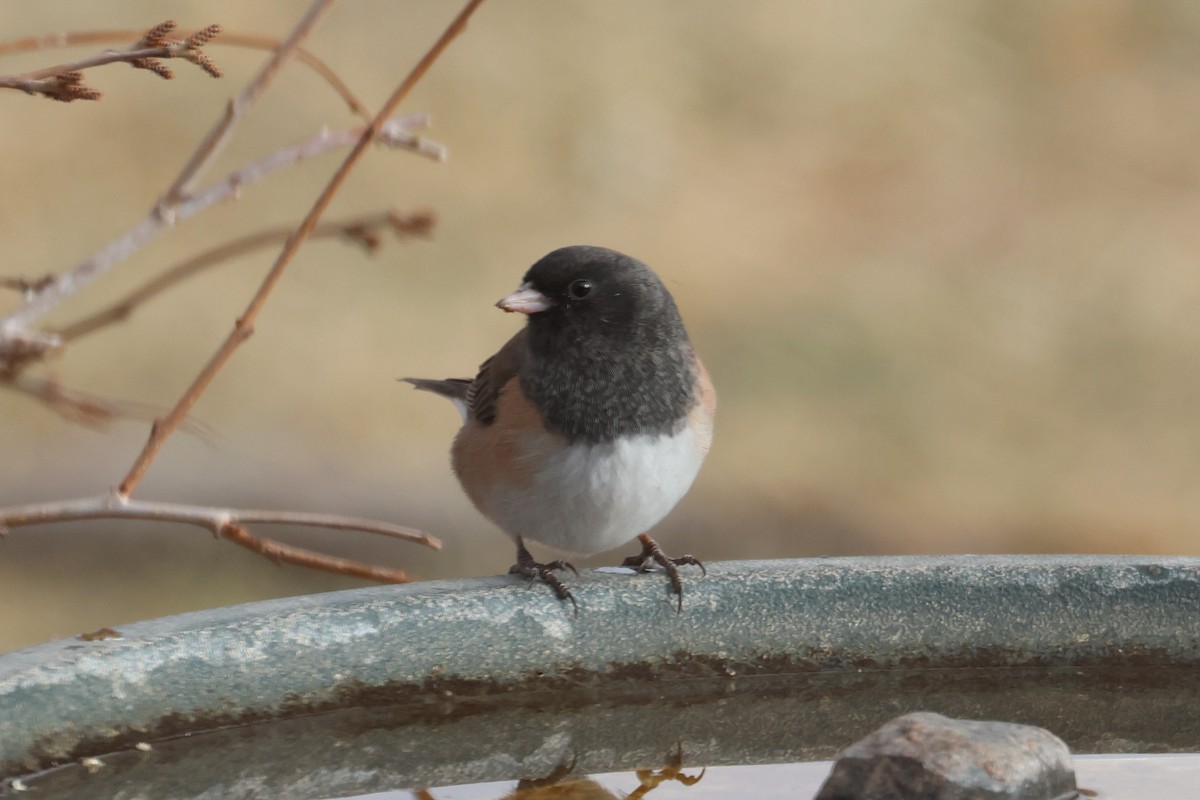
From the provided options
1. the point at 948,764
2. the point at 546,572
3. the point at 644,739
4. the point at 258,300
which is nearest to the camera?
the point at 258,300

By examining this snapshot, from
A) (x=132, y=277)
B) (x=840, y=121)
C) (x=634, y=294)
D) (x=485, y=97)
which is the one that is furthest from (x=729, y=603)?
(x=840, y=121)

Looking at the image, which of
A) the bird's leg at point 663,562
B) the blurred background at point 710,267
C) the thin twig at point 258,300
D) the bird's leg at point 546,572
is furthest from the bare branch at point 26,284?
the blurred background at point 710,267

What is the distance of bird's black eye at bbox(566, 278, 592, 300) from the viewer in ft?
6.85

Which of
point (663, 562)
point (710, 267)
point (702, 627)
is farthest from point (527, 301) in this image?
point (710, 267)

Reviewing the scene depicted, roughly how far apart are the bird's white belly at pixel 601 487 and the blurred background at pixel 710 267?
2100mm

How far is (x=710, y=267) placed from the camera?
17.8ft

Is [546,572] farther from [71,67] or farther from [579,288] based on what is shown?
[71,67]

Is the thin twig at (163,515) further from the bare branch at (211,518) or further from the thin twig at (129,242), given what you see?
the thin twig at (129,242)

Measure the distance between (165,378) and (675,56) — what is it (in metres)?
2.45

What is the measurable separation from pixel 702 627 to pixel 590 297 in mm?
532

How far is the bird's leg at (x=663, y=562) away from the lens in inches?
69.2

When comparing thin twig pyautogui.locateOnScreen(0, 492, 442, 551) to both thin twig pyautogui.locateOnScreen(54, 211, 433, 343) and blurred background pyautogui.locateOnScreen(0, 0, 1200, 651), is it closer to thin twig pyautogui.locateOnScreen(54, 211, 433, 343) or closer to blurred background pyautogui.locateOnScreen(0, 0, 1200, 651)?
thin twig pyautogui.locateOnScreen(54, 211, 433, 343)

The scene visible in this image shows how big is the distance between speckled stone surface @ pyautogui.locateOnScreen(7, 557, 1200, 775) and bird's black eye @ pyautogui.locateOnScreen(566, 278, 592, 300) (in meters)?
0.42

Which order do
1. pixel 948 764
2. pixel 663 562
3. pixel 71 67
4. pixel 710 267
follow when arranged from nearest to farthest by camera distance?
pixel 71 67, pixel 948 764, pixel 663 562, pixel 710 267
